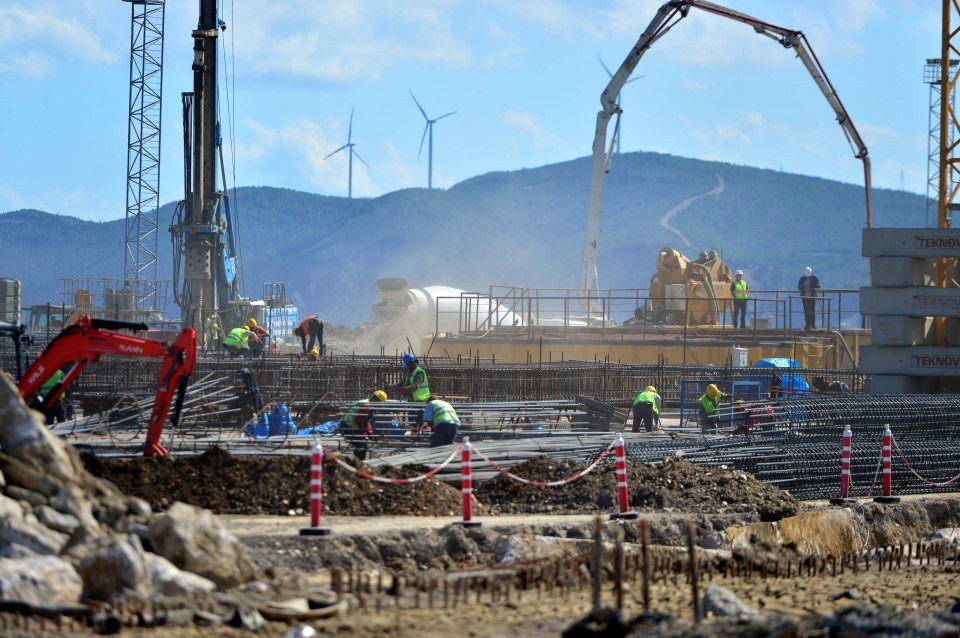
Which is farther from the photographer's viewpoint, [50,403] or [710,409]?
[710,409]

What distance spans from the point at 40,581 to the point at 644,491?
26.5ft

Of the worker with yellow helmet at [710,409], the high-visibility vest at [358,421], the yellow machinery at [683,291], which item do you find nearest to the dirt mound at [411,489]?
the high-visibility vest at [358,421]

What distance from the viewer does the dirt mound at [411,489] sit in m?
13.5

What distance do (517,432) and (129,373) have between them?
1026 centimetres

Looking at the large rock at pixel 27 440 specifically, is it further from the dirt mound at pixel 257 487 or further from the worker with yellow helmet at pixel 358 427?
the worker with yellow helmet at pixel 358 427

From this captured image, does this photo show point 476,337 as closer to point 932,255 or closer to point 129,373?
point 129,373

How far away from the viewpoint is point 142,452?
1522 cm

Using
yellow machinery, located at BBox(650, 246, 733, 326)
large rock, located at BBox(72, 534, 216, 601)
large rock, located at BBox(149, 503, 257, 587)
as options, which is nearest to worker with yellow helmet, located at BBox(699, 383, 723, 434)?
large rock, located at BBox(149, 503, 257, 587)

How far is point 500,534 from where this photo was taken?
1280cm

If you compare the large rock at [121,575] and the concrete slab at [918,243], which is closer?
the large rock at [121,575]

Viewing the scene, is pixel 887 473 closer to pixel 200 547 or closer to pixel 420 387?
pixel 420 387

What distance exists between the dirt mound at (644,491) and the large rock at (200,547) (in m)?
5.18

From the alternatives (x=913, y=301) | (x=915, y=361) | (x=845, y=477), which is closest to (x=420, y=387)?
(x=845, y=477)

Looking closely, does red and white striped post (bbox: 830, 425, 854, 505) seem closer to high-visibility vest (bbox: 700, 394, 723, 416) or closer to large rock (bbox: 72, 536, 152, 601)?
high-visibility vest (bbox: 700, 394, 723, 416)
